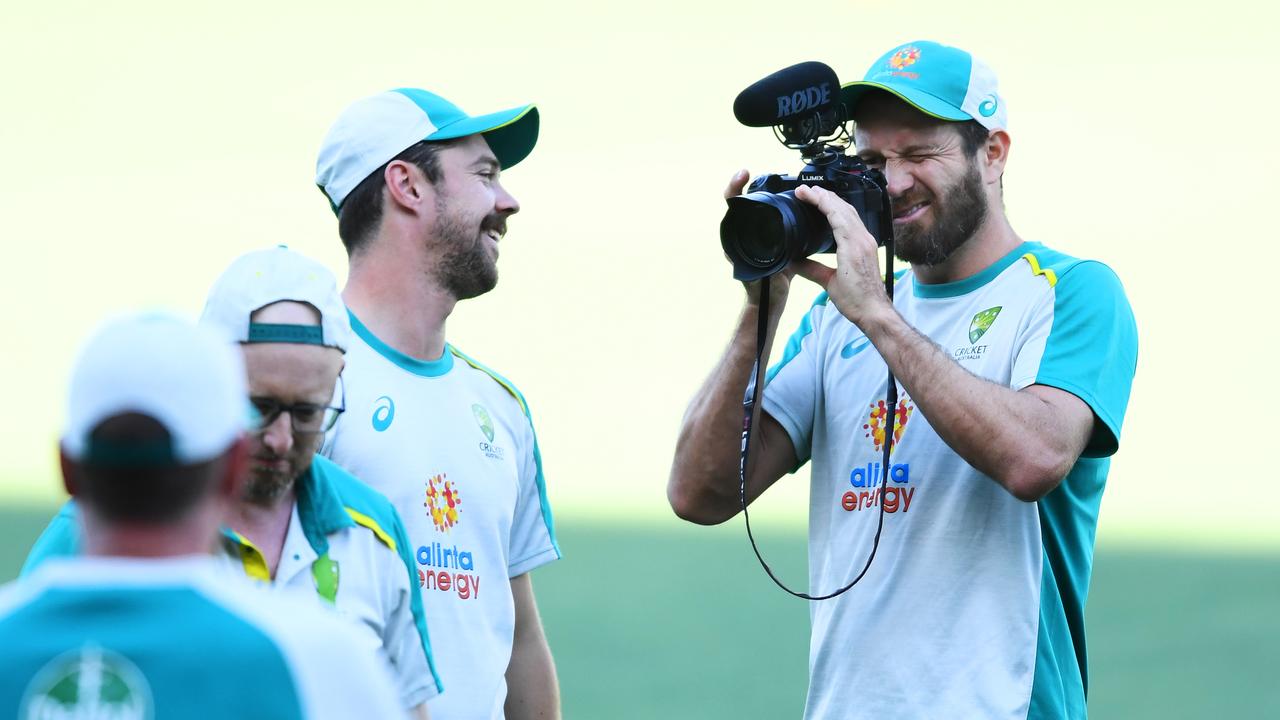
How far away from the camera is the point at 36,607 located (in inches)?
54.6

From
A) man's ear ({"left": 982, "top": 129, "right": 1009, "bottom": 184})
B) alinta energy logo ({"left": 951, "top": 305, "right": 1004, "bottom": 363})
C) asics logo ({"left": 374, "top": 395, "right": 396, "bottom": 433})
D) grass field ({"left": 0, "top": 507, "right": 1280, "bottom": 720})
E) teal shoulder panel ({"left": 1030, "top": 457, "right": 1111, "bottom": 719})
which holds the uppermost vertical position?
man's ear ({"left": 982, "top": 129, "right": 1009, "bottom": 184})

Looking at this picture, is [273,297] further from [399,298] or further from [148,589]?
[148,589]

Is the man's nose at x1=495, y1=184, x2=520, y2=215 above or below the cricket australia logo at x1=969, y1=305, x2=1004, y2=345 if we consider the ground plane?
above

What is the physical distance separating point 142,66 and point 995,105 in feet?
51.7

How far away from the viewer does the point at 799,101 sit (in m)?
3.13

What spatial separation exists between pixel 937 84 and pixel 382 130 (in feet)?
3.87

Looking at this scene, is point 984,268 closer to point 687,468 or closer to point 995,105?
point 995,105

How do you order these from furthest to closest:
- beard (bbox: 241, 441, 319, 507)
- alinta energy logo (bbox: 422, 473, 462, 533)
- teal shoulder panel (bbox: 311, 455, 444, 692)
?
alinta energy logo (bbox: 422, 473, 462, 533), teal shoulder panel (bbox: 311, 455, 444, 692), beard (bbox: 241, 441, 319, 507)

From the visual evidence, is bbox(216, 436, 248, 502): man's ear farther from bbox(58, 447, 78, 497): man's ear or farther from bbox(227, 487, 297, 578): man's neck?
bbox(227, 487, 297, 578): man's neck

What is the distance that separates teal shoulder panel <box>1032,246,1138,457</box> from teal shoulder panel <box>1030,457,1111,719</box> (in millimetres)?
102

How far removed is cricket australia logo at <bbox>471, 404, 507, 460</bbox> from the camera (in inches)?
119

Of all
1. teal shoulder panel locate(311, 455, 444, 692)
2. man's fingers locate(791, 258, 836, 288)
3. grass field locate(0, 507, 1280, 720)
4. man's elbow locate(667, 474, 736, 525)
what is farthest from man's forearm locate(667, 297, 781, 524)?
grass field locate(0, 507, 1280, 720)

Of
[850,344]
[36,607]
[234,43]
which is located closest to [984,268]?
[850,344]

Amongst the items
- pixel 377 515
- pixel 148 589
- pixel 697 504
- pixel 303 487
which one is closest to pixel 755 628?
pixel 697 504
